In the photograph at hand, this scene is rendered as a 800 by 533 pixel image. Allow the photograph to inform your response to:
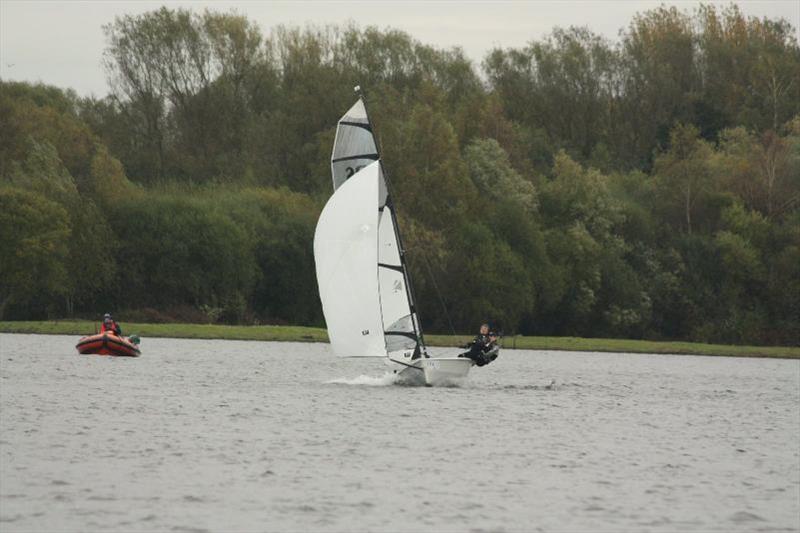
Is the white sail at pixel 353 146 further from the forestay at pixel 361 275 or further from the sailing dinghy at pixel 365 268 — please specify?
the forestay at pixel 361 275

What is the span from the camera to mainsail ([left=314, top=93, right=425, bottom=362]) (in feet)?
147

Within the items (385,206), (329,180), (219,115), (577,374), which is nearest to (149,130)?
(219,115)

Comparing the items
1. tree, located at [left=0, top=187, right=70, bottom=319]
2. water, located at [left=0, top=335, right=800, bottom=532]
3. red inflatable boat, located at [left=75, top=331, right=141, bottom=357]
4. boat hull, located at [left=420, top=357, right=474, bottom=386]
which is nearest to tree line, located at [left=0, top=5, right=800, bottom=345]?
tree, located at [left=0, top=187, right=70, bottom=319]

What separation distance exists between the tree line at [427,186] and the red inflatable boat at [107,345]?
2706 centimetres

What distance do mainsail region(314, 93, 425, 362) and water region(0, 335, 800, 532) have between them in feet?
5.58

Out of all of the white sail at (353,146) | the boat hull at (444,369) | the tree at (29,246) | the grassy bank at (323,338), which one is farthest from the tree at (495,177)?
the boat hull at (444,369)

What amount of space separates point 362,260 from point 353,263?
0.93 ft

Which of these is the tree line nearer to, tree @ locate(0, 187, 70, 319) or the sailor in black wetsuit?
tree @ locate(0, 187, 70, 319)

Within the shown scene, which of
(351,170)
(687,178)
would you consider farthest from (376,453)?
(687,178)

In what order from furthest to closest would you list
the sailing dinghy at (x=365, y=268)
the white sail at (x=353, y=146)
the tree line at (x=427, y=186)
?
the tree line at (x=427, y=186)
the white sail at (x=353, y=146)
the sailing dinghy at (x=365, y=268)

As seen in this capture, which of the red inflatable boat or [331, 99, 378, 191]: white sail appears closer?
[331, 99, 378, 191]: white sail

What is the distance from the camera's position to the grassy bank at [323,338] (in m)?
80.8

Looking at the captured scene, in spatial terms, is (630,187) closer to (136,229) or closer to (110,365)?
(136,229)

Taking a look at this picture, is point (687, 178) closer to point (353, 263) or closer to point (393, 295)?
point (393, 295)
